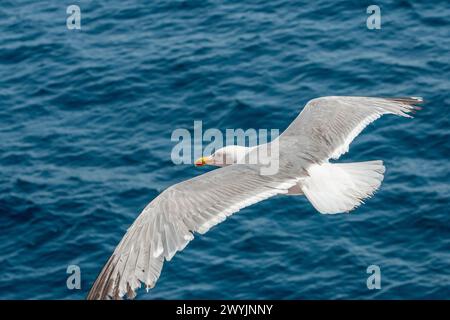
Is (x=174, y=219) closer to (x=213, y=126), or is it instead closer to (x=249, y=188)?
(x=249, y=188)

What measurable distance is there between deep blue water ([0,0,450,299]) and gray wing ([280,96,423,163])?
18.7 feet

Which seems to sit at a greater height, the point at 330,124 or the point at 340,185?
the point at 330,124

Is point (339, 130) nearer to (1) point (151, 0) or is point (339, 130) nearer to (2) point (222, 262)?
(2) point (222, 262)

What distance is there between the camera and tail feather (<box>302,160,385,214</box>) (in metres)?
13.7

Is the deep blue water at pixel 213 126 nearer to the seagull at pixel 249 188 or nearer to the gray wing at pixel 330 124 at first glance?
the gray wing at pixel 330 124

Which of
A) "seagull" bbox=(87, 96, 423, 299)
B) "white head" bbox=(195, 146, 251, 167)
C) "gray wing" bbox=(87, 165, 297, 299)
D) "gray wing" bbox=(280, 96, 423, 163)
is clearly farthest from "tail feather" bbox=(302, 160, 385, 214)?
"white head" bbox=(195, 146, 251, 167)

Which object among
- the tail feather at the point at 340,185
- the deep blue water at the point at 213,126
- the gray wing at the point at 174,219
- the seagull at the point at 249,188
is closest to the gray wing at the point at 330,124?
the seagull at the point at 249,188

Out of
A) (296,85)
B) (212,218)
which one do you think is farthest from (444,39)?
(212,218)

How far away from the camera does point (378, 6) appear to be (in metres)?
27.1

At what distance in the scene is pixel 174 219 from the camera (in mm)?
12477

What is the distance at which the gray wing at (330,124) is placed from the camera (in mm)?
14641

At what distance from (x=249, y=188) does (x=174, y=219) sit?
1121 mm

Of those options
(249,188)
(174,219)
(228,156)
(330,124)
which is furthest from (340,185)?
(174,219)

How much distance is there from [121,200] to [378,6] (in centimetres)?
874
